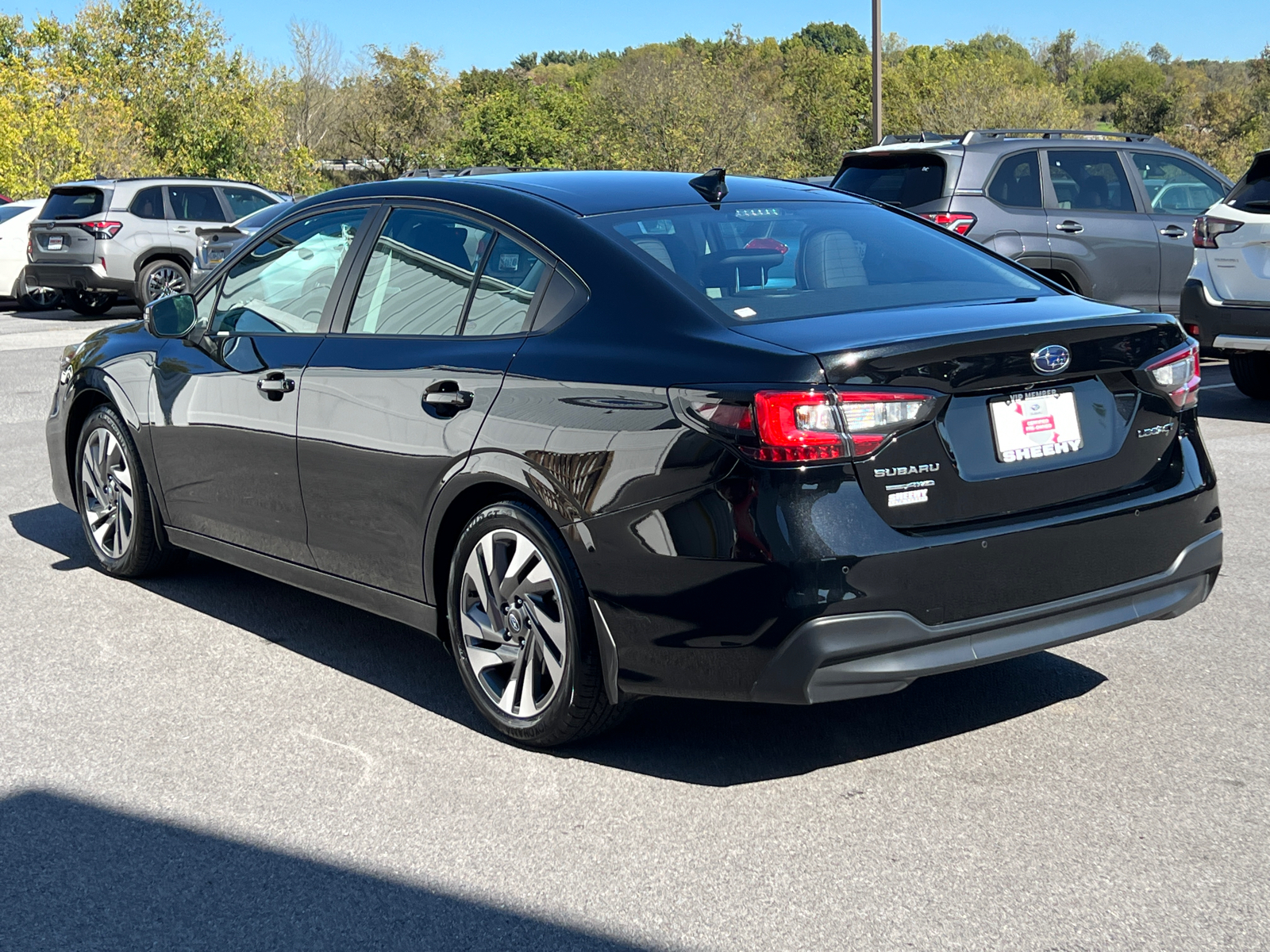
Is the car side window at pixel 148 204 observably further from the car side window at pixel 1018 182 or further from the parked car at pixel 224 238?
the car side window at pixel 1018 182

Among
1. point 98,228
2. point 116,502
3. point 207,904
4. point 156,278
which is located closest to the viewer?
point 207,904

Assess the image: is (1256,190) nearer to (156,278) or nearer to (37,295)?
(156,278)

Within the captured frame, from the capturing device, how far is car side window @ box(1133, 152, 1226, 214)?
40.2 ft

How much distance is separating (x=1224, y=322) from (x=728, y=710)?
662 cm

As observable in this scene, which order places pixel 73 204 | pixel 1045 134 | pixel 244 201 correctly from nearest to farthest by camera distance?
pixel 1045 134, pixel 73 204, pixel 244 201

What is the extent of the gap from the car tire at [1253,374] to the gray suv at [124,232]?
13.8 meters

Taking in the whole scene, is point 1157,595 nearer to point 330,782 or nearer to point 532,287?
point 532,287

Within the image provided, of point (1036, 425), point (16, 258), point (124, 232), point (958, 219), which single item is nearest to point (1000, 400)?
point (1036, 425)

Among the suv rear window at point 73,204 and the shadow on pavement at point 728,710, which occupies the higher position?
the suv rear window at point 73,204

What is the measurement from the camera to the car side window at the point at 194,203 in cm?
2062

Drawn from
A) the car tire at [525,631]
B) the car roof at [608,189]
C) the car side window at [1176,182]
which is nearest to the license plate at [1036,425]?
the car tire at [525,631]

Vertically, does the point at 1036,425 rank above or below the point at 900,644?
above

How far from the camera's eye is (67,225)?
2002 centimetres

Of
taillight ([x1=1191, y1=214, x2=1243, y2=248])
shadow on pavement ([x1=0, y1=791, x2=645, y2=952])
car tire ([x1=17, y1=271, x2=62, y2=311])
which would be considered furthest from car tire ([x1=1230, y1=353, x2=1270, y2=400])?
car tire ([x1=17, y1=271, x2=62, y2=311])
